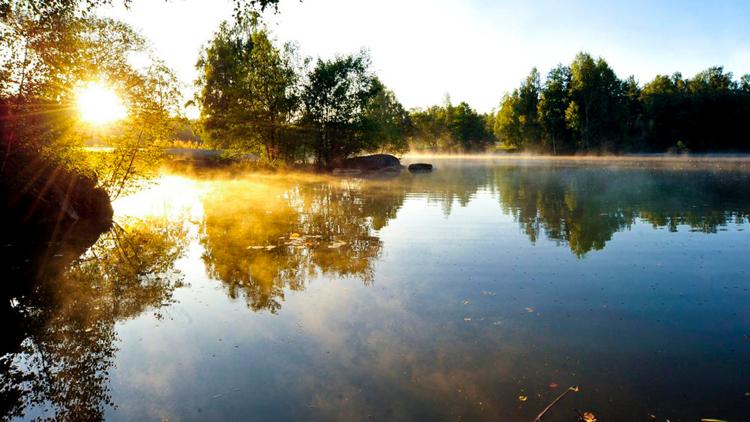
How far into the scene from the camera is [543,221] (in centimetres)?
1716

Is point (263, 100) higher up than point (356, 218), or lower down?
higher up

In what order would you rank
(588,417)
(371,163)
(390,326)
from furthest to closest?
(371,163)
(390,326)
(588,417)

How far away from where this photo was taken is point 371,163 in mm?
56688

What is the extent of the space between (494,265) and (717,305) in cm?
453

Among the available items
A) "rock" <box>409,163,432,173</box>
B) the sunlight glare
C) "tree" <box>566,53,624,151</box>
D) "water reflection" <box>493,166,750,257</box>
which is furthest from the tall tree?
"tree" <box>566,53,624,151</box>

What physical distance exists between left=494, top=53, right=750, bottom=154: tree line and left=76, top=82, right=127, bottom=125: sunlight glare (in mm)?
94179

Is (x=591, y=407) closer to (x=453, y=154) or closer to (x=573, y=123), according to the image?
(x=573, y=123)

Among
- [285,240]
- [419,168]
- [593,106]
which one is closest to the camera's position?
[285,240]

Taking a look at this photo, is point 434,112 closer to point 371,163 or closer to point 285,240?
point 371,163

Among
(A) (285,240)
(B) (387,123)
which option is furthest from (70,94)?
(B) (387,123)

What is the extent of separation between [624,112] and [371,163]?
71975 millimetres

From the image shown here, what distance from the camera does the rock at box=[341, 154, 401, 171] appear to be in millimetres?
54469

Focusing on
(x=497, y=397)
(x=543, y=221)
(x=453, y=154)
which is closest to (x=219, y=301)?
(x=497, y=397)

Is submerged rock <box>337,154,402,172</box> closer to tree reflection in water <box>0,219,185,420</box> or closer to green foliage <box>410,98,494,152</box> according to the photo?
tree reflection in water <box>0,219,185,420</box>
